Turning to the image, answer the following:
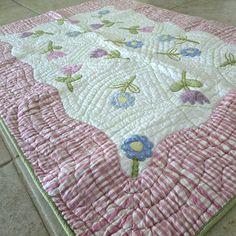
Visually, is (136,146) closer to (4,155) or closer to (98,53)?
(4,155)

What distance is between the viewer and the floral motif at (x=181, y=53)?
898mm

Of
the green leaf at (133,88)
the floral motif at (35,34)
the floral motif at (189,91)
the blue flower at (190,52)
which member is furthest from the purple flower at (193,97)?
the floral motif at (35,34)

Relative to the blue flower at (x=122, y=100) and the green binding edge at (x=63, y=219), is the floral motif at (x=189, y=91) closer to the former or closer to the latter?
the blue flower at (x=122, y=100)

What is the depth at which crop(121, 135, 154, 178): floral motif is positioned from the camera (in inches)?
22.4

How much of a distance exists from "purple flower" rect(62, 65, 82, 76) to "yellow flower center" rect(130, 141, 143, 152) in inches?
14.7

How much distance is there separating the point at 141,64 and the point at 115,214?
52 cm

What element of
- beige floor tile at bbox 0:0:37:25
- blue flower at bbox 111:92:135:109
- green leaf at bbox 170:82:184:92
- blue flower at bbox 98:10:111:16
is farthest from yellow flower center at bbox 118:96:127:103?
beige floor tile at bbox 0:0:37:25

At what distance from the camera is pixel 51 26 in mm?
1194

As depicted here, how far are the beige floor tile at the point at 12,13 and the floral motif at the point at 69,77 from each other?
0.68 metres

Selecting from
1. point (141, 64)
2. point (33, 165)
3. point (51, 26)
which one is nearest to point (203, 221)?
point (33, 165)

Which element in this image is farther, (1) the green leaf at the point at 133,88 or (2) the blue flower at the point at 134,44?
(2) the blue flower at the point at 134,44

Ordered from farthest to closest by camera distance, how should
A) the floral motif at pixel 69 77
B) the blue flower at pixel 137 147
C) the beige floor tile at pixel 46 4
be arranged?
1. the beige floor tile at pixel 46 4
2. the floral motif at pixel 69 77
3. the blue flower at pixel 137 147

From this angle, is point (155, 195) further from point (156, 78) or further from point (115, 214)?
point (156, 78)

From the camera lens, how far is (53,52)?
0.99 meters
